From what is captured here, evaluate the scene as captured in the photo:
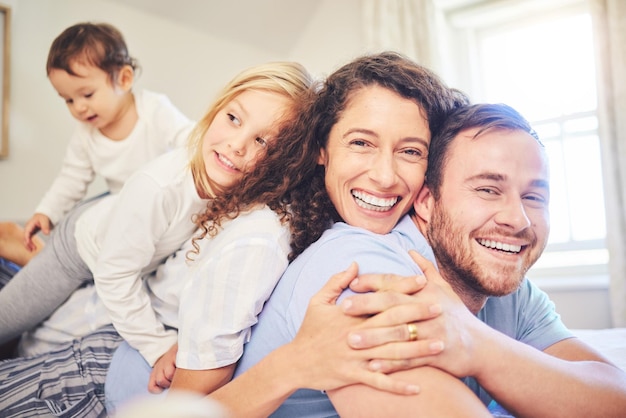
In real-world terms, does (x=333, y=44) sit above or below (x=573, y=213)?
above

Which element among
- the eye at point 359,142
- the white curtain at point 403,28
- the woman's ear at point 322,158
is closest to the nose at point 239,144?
the woman's ear at point 322,158

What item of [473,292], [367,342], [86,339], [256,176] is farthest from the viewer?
[86,339]

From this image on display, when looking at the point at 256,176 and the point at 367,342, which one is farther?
the point at 256,176

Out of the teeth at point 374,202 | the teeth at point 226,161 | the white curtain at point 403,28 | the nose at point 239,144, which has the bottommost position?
the teeth at point 374,202

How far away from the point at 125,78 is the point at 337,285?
1.68 metres

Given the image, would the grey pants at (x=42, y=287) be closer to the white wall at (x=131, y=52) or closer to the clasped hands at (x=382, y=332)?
the clasped hands at (x=382, y=332)

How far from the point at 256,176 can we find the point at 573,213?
8.51ft

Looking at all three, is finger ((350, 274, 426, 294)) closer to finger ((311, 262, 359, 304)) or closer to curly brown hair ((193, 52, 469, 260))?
finger ((311, 262, 359, 304))

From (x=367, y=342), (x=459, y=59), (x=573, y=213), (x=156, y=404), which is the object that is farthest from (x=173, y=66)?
(x=156, y=404)

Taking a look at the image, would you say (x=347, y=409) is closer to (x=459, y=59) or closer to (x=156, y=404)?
(x=156, y=404)

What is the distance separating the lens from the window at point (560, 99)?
3342 mm

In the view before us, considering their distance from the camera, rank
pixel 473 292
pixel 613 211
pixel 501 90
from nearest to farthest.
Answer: pixel 473 292 → pixel 613 211 → pixel 501 90

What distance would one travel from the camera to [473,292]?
49.2 inches

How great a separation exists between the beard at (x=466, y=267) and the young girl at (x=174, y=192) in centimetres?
48
